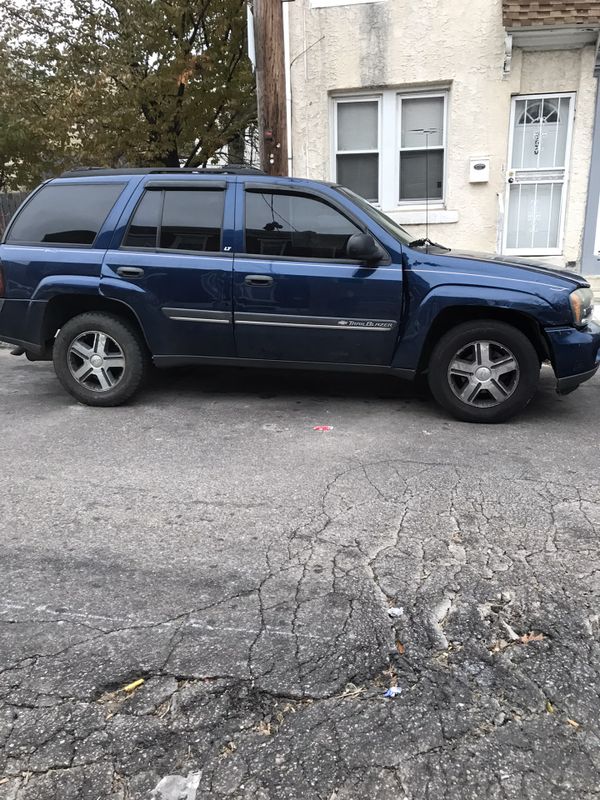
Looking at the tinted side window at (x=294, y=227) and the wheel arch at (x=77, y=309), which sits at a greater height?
the tinted side window at (x=294, y=227)

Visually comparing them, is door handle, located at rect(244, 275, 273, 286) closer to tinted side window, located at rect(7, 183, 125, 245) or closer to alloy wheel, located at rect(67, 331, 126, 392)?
alloy wheel, located at rect(67, 331, 126, 392)

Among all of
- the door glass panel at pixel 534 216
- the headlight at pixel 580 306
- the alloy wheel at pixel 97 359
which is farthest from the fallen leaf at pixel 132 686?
the door glass panel at pixel 534 216

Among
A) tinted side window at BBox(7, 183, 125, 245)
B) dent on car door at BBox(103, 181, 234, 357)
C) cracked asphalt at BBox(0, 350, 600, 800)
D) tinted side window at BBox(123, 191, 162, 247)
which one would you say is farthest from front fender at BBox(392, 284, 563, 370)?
tinted side window at BBox(7, 183, 125, 245)

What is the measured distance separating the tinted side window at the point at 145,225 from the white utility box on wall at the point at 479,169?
6.35 meters

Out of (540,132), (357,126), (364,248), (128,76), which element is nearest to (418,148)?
(357,126)

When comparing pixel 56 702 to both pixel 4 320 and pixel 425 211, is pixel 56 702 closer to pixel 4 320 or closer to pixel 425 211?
pixel 4 320

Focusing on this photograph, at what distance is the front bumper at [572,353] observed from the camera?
193 inches

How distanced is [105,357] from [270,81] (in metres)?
4.05

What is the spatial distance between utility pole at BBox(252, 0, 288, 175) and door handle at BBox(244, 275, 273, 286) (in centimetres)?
311

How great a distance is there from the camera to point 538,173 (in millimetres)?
10141

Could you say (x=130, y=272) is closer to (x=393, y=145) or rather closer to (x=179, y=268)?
(x=179, y=268)

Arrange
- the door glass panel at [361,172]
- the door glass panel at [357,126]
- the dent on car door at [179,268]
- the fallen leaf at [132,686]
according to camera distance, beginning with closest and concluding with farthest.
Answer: the fallen leaf at [132,686], the dent on car door at [179,268], the door glass panel at [357,126], the door glass panel at [361,172]

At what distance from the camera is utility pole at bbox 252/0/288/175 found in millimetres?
7281

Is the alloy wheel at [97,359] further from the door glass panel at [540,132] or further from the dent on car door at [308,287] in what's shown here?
the door glass panel at [540,132]
